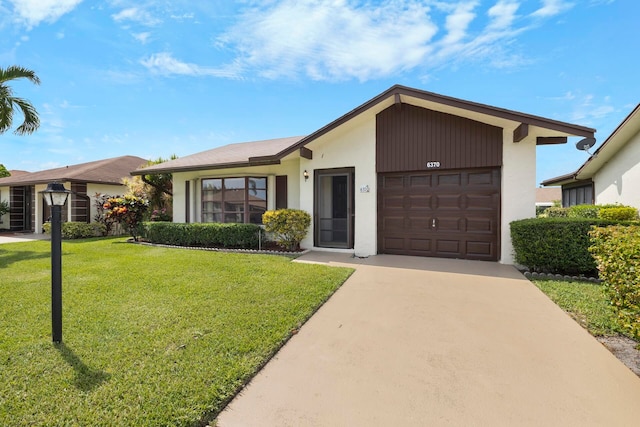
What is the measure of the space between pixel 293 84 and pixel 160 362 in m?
12.8

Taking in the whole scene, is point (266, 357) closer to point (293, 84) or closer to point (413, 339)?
point (413, 339)

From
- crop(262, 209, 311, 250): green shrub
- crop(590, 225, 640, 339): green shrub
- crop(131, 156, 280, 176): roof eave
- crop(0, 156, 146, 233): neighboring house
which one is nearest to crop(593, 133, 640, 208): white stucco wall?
crop(590, 225, 640, 339): green shrub

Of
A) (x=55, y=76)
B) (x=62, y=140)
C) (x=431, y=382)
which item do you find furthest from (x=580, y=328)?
(x=62, y=140)

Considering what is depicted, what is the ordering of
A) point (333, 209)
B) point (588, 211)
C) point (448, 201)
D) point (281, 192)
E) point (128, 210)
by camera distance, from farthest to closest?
1. point (128, 210)
2. point (281, 192)
3. point (333, 209)
4. point (588, 211)
5. point (448, 201)

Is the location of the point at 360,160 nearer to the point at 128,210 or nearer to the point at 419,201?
the point at 419,201

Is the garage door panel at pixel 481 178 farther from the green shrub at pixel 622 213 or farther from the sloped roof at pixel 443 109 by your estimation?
the green shrub at pixel 622 213

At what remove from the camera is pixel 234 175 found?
36.0ft

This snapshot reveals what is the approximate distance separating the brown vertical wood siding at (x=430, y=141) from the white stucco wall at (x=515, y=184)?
0.23 m

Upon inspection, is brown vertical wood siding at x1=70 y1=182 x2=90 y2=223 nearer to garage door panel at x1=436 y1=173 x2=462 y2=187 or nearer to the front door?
the front door

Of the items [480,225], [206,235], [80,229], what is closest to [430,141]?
[480,225]

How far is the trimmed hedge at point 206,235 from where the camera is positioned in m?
9.70

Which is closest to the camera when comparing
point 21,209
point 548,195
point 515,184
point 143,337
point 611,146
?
point 143,337

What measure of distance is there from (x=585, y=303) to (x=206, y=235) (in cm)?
999

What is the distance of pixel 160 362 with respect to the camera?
2.77 meters
